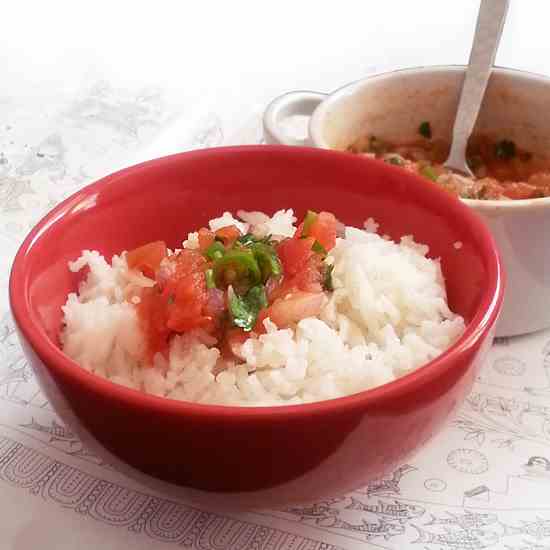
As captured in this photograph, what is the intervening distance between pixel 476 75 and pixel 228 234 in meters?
0.71

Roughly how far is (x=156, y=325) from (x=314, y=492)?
29 centimetres

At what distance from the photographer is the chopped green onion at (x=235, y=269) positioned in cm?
117

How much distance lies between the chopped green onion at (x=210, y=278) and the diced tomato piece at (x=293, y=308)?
74 millimetres

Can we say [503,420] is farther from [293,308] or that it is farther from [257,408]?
[257,408]

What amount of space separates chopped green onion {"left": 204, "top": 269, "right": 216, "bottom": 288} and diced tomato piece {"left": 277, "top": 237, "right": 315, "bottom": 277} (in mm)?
102

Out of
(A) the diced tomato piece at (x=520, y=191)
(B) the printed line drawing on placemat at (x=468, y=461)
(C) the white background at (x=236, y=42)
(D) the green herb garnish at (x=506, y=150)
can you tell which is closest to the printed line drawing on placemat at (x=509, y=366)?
(B) the printed line drawing on placemat at (x=468, y=461)

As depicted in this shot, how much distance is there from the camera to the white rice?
3.59 ft

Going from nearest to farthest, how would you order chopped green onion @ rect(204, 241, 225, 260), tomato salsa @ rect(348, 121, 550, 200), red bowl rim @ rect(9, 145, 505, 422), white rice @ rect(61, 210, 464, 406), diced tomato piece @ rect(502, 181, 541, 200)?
1. red bowl rim @ rect(9, 145, 505, 422)
2. white rice @ rect(61, 210, 464, 406)
3. chopped green onion @ rect(204, 241, 225, 260)
4. diced tomato piece @ rect(502, 181, 541, 200)
5. tomato salsa @ rect(348, 121, 550, 200)

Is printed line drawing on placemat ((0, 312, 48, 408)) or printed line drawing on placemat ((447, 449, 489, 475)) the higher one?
printed line drawing on placemat ((447, 449, 489, 475))

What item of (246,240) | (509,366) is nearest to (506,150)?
(509,366)

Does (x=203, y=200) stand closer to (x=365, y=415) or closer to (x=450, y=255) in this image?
(x=450, y=255)

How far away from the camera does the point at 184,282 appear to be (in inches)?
44.8

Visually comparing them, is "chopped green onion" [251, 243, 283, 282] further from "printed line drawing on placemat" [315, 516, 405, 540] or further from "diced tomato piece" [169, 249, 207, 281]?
"printed line drawing on placemat" [315, 516, 405, 540]

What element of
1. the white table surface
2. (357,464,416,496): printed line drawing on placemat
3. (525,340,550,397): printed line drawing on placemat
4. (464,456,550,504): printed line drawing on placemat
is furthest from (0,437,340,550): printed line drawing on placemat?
(525,340,550,397): printed line drawing on placemat
